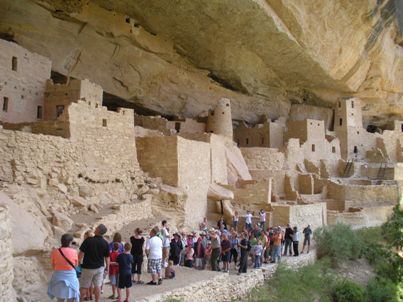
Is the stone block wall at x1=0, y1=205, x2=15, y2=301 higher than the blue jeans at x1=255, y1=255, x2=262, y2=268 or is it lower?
higher

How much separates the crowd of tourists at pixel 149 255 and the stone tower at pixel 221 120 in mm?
6110

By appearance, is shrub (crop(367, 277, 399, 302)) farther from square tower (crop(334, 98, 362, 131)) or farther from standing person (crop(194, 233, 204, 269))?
square tower (crop(334, 98, 362, 131))

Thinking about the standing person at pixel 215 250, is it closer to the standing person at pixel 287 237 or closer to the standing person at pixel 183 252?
the standing person at pixel 183 252

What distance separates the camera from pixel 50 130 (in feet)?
33.3

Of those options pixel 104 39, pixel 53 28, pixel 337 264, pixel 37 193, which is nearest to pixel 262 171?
pixel 337 264

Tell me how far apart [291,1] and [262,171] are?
611 cm

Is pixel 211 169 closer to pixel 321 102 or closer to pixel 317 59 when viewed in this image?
pixel 317 59

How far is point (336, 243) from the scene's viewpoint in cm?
1332

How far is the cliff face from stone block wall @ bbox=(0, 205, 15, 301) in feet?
33.0

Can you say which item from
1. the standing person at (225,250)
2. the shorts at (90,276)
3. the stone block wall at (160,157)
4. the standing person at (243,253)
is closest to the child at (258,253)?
the standing person at (243,253)

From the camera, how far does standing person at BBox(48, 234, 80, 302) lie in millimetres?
5082

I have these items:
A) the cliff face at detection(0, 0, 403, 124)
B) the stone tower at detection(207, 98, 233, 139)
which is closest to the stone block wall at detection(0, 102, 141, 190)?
the cliff face at detection(0, 0, 403, 124)

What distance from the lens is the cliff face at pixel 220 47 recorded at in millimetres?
15044

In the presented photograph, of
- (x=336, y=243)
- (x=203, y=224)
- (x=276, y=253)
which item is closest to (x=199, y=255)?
(x=276, y=253)
